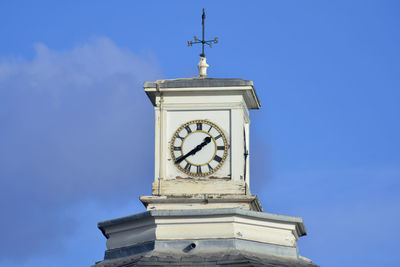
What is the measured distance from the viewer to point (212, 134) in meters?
48.0

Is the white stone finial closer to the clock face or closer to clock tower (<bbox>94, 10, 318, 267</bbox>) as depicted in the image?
clock tower (<bbox>94, 10, 318, 267</bbox>)

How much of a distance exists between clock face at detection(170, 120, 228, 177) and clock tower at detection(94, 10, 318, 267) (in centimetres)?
3

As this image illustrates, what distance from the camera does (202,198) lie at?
4712cm

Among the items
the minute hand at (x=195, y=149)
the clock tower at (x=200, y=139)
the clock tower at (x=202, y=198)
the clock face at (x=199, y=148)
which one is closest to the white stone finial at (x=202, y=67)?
the clock tower at (x=202, y=198)

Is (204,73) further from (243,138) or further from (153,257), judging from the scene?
(153,257)

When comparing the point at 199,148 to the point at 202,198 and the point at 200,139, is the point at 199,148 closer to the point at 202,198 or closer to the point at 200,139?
the point at 200,139

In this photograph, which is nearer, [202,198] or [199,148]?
[202,198]

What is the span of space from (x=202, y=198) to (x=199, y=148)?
1.53 m

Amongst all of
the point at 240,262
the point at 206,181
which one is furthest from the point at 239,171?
the point at 240,262

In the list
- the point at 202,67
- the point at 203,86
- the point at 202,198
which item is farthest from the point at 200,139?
the point at 202,67

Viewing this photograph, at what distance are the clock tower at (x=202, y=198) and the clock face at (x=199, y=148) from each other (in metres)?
0.03

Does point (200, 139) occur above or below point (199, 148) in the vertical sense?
above

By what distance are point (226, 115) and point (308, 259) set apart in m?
4.66

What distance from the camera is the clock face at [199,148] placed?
4778 centimetres
